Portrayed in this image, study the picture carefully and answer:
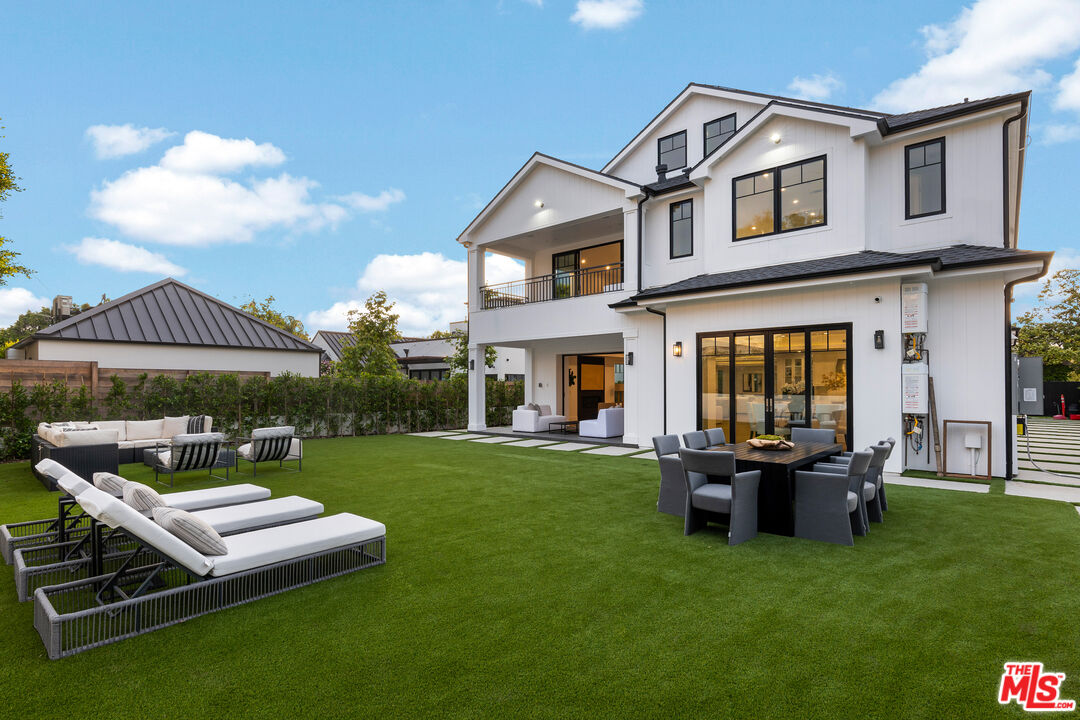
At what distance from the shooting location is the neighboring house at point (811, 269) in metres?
8.48

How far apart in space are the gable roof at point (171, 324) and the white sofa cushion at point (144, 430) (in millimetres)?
6634

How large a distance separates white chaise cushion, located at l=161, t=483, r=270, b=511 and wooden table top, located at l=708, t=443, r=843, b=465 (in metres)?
5.33

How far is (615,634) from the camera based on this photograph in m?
3.19

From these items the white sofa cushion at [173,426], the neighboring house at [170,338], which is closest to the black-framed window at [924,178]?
the white sofa cushion at [173,426]

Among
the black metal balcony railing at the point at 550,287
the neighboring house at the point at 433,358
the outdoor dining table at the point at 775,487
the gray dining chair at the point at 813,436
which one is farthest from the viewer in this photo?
the neighboring house at the point at 433,358

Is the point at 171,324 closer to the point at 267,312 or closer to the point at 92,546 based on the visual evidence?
the point at 92,546

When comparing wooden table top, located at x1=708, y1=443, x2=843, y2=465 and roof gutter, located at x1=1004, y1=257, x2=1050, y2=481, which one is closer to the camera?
wooden table top, located at x1=708, y1=443, x2=843, y2=465

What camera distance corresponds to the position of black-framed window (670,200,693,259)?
12297mm

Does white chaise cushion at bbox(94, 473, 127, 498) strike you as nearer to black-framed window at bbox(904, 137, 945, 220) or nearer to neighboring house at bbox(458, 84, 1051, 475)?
neighboring house at bbox(458, 84, 1051, 475)

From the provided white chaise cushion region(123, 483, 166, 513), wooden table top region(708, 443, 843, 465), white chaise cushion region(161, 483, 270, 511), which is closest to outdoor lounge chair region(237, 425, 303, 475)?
white chaise cushion region(161, 483, 270, 511)

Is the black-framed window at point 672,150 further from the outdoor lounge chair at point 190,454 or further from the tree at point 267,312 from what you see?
the tree at point 267,312

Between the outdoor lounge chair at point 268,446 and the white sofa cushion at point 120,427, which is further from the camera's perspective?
the white sofa cushion at point 120,427

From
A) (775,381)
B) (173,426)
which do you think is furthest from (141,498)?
(775,381)

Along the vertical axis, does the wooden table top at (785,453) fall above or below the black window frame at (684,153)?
below
